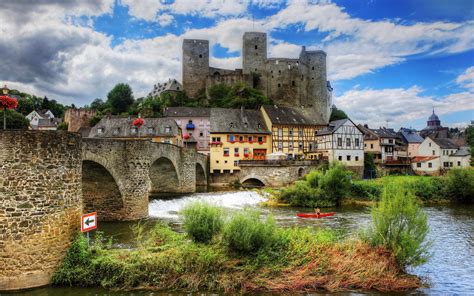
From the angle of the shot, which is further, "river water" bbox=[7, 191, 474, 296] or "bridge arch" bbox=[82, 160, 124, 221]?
"bridge arch" bbox=[82, 160, 124, 221]

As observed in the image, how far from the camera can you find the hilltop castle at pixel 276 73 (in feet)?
276

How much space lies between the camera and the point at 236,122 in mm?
55625

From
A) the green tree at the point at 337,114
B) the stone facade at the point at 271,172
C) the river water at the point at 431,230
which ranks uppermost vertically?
the green tree at the point at 337,114

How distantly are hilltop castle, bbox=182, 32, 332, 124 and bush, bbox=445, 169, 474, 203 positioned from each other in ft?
154

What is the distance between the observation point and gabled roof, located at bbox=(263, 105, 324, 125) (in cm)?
5772

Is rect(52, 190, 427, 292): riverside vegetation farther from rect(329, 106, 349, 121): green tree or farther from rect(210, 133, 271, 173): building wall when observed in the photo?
rect(329, 106, 349, 121): green tree

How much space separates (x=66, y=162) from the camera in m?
13.0

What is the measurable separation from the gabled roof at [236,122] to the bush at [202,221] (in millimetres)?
39891

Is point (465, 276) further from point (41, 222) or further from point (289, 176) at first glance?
point (289, 176)

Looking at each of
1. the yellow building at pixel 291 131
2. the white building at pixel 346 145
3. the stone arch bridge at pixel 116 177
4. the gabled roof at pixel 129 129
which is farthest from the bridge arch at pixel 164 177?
the white building at pixel 346 145

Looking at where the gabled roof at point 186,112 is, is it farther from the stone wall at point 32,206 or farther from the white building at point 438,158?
the stone wall at point 32,206

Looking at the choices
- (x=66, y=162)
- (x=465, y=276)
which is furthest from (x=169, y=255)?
(x=465, y=276)

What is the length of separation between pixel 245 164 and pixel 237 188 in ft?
12.7

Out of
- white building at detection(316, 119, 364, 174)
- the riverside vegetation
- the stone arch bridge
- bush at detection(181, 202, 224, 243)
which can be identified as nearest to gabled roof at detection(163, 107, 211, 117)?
white building at detection(316, 119, 364, 174)
